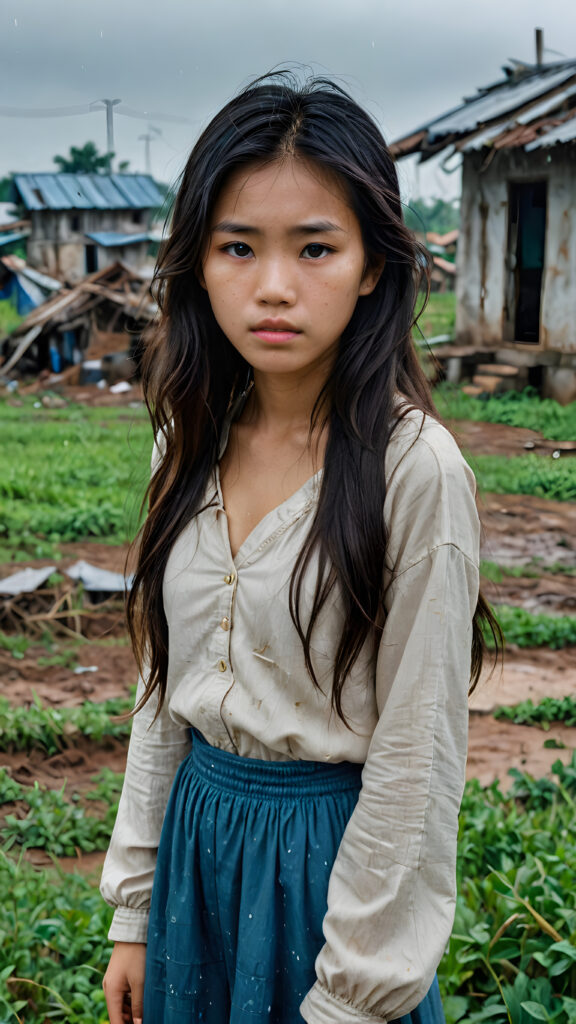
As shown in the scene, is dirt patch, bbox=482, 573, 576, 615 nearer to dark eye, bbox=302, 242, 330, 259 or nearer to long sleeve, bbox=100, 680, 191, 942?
long sleeve, bbox=100, 680, 191, 942

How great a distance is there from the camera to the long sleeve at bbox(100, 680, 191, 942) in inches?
52.5

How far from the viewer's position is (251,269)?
111 centimetres

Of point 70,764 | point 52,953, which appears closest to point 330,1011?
point 52,953

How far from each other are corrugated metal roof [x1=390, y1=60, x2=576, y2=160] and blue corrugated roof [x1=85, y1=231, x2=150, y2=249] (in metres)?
1.71

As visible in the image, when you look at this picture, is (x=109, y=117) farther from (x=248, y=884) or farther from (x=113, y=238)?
(x=248, y=884)

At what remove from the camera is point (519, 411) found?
4.32m

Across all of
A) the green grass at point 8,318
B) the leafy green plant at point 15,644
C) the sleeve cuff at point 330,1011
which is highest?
the green grass at point 8,318

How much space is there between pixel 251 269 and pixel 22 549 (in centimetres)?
→ 364

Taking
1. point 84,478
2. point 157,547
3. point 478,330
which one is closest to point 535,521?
point 478,330

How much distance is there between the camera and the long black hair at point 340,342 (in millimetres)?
1083

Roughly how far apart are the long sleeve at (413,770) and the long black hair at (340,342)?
0.05 m

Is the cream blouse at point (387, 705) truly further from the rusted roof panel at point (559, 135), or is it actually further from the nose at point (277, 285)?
the rusted roof panel at point (559, 135)

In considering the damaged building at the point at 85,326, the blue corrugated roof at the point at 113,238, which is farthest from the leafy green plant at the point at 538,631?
the blue corrugated roof at the point at 113,238

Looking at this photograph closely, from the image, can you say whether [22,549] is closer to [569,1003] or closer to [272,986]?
[569,1003]
